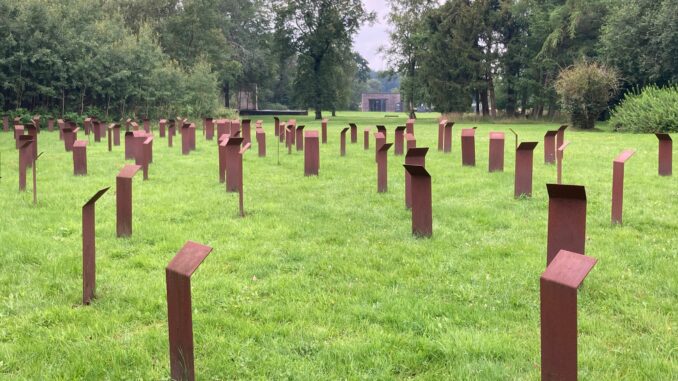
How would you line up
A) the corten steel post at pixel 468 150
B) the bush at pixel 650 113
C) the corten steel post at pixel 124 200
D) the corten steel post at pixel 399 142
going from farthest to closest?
the bush at pixel 650 113 < the corten steel post at pixel 399 142 < the corten steel post at pixel 468 150 < the corten steel post at pixel 124 200

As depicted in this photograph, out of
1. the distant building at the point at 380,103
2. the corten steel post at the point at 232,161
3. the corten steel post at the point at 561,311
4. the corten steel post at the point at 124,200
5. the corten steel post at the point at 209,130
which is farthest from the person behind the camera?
the distant building at the point at 380,103

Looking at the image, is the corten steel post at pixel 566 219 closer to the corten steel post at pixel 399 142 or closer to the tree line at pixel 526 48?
the corten steel post at pixel 399 142

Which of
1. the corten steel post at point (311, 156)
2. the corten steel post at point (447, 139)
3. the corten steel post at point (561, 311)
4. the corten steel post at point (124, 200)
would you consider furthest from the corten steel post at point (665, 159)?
the corten steel post at point (561, 311)

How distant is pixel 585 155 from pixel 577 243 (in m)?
11.5

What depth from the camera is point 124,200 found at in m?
6.38

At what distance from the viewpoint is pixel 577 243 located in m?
4.59

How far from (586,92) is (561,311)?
28392 mm

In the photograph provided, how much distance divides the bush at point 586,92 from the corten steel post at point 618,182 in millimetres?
23119

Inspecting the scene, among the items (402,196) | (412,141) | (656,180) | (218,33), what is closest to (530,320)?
(402,196)

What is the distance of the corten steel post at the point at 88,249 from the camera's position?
172 inches

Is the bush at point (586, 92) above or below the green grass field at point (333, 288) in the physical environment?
above

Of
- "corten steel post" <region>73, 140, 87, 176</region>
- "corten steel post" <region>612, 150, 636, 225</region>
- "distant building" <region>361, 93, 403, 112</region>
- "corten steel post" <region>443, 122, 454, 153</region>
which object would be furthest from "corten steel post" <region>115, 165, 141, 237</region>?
"distant building" <region>361, 93, 403, 112</region>

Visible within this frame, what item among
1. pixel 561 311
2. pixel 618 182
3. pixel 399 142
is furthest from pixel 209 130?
pixel 561 311

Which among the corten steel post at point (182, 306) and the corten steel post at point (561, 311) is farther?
the corten steel post at point (182, 306)
